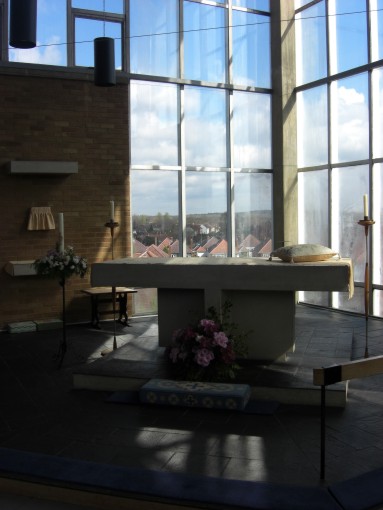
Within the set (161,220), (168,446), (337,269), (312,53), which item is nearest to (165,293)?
(337,269)

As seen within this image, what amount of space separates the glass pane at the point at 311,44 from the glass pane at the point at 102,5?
305cm

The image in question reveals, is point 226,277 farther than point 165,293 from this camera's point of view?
No

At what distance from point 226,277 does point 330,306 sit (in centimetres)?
467

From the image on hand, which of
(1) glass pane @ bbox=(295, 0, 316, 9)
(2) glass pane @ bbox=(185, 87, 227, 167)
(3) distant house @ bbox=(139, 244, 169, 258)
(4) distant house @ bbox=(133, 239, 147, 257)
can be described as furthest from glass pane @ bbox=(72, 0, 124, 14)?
(3) distant house @ bbox=(139, 244, 169, 258)

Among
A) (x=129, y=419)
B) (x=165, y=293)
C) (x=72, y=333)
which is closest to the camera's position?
(x=129, y=419)

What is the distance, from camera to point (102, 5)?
870cm

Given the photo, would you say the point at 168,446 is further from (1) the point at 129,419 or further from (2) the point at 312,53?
(2) the point at 312,53

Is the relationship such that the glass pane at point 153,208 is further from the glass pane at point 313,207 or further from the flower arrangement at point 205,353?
the flower arrangement at point 205,353

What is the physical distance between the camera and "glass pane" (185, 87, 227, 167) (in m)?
9.58

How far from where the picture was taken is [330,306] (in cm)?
964

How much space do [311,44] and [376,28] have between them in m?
1.41

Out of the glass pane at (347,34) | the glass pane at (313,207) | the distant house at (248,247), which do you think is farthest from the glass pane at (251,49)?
the distant house at (248,247)

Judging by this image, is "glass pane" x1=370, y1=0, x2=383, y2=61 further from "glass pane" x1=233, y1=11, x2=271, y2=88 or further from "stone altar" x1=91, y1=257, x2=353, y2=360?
"stone altar" x1=91, y1=257, x2=353, y2=360

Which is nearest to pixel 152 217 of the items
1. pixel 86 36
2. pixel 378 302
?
pixel 86 36
